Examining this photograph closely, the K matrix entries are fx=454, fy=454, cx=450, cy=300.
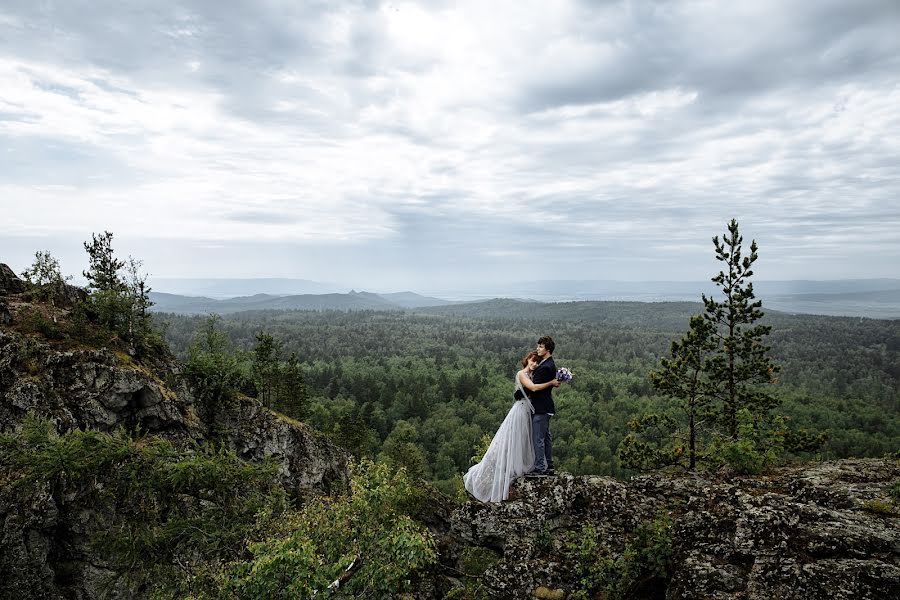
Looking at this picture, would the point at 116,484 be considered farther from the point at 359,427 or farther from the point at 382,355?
the point at 382,355

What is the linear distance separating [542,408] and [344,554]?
5.13 meters

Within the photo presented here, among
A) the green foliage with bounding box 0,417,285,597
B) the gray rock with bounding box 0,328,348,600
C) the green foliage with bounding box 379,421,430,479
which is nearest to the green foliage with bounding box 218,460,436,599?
the green foliage with bounding box 0,417,285,597

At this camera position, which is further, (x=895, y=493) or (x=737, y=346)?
(x=737, y=346)

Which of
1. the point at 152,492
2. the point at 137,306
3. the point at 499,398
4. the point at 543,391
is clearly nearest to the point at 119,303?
the point at 137,306

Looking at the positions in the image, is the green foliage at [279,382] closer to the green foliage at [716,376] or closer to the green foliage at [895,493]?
the green foliage at [716,376]

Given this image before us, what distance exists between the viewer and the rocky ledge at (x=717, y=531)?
6.64 metres

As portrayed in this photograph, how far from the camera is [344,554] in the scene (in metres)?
8.66

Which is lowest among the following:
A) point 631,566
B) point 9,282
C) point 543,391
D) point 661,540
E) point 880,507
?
point 631,566

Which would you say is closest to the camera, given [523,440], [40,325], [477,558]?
[523,440]

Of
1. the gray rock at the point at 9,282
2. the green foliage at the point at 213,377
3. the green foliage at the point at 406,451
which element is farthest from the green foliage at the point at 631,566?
the gray rock at the point at 9,282

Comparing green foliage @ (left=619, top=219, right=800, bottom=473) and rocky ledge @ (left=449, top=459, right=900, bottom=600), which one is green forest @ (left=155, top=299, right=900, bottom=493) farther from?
rocky ledge @ (left=449, top=459, right=900, bottom=600)

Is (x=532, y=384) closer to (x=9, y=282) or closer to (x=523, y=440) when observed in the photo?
(x=523, y=440)

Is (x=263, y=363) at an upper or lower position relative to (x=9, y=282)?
lower

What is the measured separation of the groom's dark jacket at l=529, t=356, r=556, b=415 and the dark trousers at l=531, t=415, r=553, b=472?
0.18 metres
